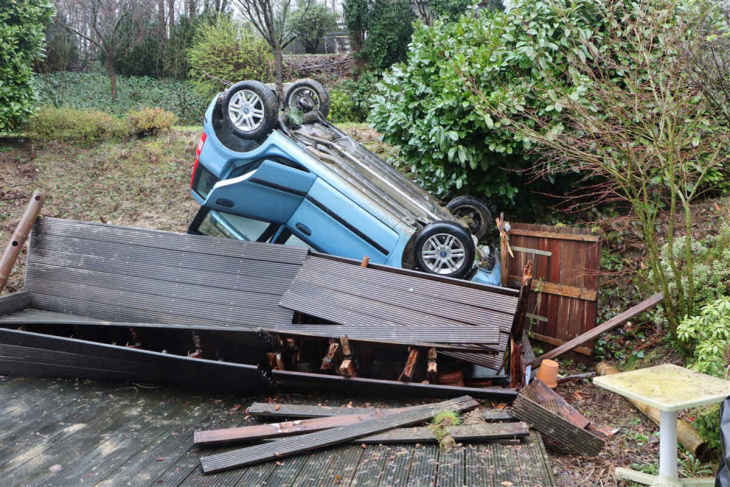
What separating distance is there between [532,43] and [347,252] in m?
3.16

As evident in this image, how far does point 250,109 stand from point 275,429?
3.80 m

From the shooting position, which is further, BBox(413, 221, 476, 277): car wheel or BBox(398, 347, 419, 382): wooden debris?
BBox(413, 221, 476, 277): car wheel

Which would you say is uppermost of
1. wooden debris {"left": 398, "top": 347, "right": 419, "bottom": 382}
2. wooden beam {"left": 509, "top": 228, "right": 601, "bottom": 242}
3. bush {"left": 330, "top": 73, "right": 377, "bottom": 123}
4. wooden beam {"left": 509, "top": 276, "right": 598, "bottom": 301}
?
bush {"left": 330, "top": 73, "right": 377, "bottom": 123}

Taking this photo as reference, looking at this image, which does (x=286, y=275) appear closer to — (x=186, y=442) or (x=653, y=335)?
(x=186, y=442)

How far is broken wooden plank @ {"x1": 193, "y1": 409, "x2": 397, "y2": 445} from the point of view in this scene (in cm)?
380

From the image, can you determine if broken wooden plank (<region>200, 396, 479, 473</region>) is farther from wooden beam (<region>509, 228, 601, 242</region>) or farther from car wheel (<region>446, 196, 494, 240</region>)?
car wheel (<region>446, 196, 494, 240</region>)

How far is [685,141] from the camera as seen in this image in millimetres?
4863

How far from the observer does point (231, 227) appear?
6.42 m

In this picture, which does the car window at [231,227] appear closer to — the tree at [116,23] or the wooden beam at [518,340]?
the wooden beam at [518,340]

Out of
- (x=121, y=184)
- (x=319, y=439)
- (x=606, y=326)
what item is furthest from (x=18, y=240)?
(x=606, y=326)

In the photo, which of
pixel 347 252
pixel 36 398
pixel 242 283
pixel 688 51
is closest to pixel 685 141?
pixel 688 51

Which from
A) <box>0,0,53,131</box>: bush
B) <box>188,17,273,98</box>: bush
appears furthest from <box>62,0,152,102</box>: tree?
<box>0,0,53,131</box>: bush

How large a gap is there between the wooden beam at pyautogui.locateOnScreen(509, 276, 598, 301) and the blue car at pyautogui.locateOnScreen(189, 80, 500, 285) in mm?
468

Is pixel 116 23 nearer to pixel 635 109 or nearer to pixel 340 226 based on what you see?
pixel 340 226
